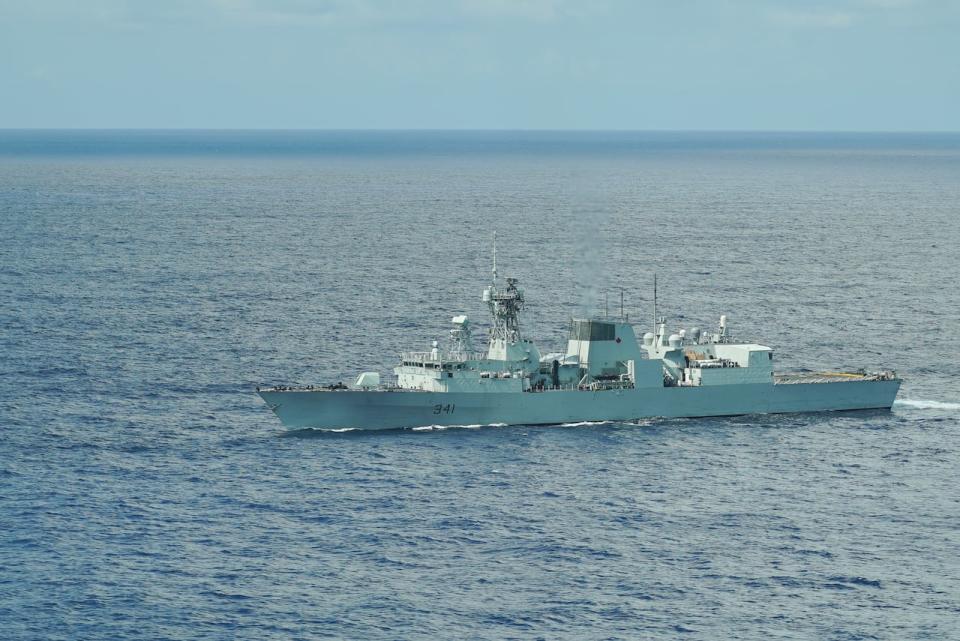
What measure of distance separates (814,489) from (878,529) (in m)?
6.74

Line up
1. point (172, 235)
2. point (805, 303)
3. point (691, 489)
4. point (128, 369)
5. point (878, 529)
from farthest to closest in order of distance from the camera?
point (172, 235) < point (805, 303) < point (128, 369) < point (691, 489) < point (878, 529)

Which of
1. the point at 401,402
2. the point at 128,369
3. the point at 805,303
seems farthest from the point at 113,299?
the point at 805,303

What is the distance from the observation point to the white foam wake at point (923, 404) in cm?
8906

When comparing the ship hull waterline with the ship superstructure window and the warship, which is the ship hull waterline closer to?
the warship

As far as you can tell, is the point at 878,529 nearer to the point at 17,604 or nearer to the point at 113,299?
the point at 17,604

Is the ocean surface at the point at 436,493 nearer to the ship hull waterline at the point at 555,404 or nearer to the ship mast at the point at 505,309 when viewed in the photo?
the ship hull waterline at the point at 555,404

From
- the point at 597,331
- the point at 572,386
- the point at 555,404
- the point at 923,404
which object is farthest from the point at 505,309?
the point at 923,404

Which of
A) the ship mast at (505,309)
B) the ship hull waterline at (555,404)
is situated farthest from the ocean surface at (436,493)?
the ship mast at (505,309)

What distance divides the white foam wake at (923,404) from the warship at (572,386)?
1160mm

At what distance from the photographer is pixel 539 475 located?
7406cm

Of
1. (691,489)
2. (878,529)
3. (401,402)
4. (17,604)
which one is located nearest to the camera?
(17,604)

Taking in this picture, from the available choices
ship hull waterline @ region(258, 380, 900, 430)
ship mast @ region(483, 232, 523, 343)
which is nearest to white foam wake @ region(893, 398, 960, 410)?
ship hull waterline @ region(258, 380, 900, 430)

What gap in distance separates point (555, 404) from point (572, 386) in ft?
8.26

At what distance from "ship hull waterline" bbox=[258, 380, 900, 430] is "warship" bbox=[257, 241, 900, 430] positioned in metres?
0.06
